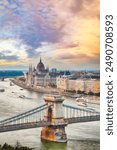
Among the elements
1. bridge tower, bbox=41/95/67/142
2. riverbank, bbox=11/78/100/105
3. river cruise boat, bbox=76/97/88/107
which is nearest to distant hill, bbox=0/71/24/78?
riverbank, bbox=11/78/100/105

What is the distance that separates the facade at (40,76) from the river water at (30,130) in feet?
0.21

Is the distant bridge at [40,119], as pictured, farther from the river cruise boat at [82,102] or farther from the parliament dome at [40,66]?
the parliament dome at [40,66]

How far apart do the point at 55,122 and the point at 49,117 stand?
0.15 ft

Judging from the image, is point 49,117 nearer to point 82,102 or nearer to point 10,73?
point 82,102

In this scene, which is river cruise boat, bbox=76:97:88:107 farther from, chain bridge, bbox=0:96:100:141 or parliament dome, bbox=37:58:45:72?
parliament dome, bbox=37:58:45:72

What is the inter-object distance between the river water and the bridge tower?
0.03 meters

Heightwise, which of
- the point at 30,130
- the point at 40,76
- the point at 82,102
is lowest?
the point at 30,130

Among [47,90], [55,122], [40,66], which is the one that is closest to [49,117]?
[55,122]

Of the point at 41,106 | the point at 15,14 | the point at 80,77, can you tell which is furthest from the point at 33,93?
the point at 15,14

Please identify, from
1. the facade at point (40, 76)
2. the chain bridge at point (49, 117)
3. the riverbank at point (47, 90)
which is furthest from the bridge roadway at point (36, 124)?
the facade at point (40, 76)

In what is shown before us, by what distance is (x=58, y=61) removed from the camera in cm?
259

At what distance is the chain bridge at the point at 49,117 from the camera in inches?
102

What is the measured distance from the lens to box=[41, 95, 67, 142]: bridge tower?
103 inches

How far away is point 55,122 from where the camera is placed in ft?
8.59
